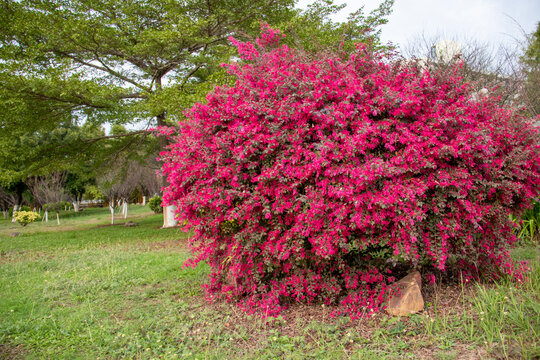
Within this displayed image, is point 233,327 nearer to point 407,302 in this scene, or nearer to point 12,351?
point 407,302

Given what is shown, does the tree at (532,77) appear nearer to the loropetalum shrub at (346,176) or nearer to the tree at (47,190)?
the loropetalum shrub at (346,176)

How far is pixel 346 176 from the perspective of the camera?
10.7 feet

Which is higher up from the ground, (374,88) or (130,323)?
(374,88)

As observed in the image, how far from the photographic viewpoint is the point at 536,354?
2500 millimetres

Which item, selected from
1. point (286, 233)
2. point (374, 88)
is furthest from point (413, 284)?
point (374, 88)

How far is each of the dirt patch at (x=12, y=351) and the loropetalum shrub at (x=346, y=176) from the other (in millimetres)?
1841

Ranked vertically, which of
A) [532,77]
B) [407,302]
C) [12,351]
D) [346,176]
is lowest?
[12,351]

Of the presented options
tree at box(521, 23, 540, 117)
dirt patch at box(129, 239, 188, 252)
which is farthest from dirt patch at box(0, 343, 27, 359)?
tree at box(521, 23, 540, 117)

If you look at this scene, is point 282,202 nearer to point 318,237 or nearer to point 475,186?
point 318,237

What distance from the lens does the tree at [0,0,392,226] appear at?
10.1 m

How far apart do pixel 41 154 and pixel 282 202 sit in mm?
12926

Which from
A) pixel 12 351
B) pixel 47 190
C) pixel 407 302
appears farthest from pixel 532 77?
pixel 47 190

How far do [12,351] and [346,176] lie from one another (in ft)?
11.0

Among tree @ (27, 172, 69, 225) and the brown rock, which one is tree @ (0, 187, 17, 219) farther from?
the brown rock
